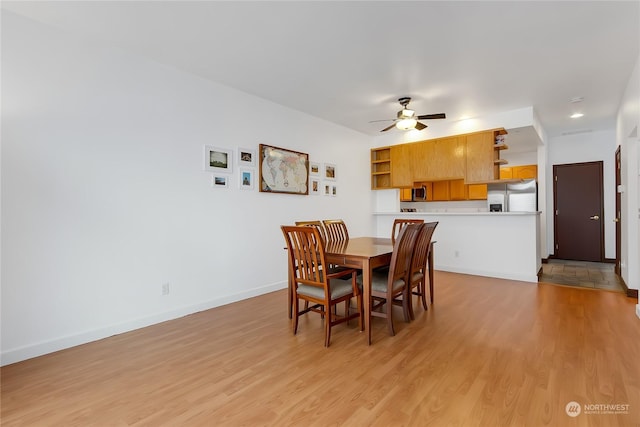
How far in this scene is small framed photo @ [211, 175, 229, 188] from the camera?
3.55 metres

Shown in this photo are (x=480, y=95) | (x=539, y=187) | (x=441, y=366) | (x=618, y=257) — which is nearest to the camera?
(x=441, y=366)

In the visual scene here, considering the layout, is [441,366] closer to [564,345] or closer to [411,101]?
[564,345]

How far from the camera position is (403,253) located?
2719 millimetres

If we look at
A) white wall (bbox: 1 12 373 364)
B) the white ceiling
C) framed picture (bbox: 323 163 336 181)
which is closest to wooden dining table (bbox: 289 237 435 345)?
white wall (bbox: 1 12 373 364)

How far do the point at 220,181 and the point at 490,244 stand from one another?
13.6 ft

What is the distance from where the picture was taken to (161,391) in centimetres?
189

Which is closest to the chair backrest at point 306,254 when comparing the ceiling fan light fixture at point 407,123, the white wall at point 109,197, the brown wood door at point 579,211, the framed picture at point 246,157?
the white wall at point 109,197

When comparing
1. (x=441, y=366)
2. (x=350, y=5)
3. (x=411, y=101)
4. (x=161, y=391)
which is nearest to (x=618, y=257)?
(x=411, y=101)

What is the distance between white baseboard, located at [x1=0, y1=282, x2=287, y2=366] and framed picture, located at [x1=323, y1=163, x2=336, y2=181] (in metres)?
2.27

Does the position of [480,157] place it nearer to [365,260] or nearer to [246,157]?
[365,260]

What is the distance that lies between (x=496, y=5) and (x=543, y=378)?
2549 millimetres
